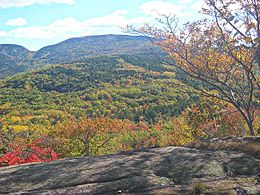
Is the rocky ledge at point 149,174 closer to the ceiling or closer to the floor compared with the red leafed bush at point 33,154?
closer to the ceiling

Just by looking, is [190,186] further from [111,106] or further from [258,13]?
[111,106]

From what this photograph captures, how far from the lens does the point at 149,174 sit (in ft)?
26.5

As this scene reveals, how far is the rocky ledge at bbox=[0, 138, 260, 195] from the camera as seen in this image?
23.9 ft

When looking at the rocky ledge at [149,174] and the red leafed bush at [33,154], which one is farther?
the red leafed bush at [33,154]

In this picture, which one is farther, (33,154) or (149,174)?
(33,154)

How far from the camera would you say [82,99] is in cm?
18475

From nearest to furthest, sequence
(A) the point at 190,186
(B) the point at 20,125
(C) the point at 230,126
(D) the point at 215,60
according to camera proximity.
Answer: (A) the point at 190,186 → (D) the point at 215,60 → (C) the point at 230,126 → (B) the point at 20,125

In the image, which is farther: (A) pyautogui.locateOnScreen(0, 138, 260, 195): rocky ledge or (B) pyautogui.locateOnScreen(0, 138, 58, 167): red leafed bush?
(B) pyautogui.locateOnScreen(0, 138, 58, 167): red leafed bush

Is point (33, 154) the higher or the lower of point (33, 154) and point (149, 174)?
the lower

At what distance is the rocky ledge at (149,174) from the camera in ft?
23.9

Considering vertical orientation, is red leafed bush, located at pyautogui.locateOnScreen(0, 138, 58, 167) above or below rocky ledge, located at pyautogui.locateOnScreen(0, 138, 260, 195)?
below

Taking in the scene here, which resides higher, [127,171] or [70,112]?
[127,171]

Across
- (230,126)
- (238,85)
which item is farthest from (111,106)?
(238,85)

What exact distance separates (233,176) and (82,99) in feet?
589
